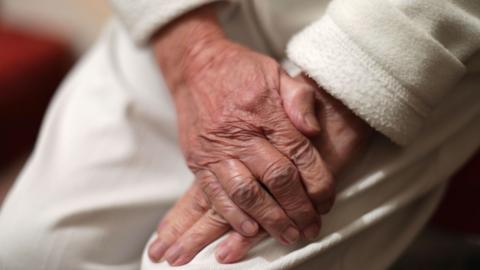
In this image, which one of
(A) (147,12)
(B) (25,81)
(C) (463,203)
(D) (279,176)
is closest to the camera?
(D) (279,176)

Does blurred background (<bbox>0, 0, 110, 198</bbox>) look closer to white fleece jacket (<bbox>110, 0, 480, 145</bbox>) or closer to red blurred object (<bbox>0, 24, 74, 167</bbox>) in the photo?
red blurred object (<bbox>0, 24, 74, 167</bbox>)

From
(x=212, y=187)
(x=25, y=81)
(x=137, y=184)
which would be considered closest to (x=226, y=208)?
(x=212, y=187)

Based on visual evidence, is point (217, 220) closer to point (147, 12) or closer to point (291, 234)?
point (291, 234)

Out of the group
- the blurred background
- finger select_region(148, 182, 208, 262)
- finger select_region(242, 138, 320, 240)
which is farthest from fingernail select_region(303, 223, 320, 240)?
the blurred background

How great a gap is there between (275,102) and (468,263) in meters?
0.55

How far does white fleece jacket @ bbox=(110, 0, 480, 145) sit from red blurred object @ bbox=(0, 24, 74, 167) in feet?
3.77

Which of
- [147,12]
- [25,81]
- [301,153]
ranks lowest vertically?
[25,81]

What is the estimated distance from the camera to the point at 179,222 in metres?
0.51

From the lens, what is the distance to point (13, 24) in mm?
1674

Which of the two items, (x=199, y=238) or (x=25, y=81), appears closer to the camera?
(x=199, y=238)

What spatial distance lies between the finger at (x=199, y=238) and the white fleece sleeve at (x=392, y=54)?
0.18 m

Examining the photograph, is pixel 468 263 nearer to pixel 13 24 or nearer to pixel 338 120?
pixel 338 120

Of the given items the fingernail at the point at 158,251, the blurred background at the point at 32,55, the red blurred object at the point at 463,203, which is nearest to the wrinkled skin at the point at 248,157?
the fingernail at the point at 158,251

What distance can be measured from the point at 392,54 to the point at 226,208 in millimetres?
219
